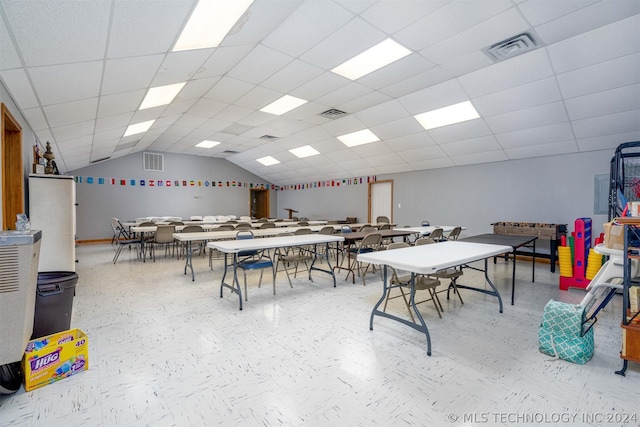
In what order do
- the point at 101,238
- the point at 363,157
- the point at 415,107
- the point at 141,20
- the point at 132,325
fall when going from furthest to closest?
the point at 101,238 < the point at 363,157 < the point at 415,107 < the point at 132,325 < the point at 141,20

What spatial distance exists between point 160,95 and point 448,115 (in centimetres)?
533

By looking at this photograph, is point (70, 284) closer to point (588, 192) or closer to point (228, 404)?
point (228, 404)

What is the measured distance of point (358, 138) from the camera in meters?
7.89

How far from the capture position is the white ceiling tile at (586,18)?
3121 mm

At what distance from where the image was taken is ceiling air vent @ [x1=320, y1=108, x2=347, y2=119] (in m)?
6.50

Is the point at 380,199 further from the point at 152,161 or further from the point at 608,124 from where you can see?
the point at 152,161

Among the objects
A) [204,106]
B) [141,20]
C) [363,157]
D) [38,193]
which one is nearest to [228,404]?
[141,20]

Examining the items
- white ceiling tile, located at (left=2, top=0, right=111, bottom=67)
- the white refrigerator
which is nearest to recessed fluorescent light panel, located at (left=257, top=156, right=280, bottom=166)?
the white refrigerator

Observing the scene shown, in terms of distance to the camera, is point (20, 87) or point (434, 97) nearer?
point (20, 87)

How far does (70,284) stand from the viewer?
2525 mm

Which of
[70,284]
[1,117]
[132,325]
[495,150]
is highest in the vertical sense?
[495,150]

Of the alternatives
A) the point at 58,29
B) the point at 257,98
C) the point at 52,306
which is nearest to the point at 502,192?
the point at 257,98

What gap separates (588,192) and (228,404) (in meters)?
7.45

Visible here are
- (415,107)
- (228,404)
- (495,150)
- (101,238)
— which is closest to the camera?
(228,404)
